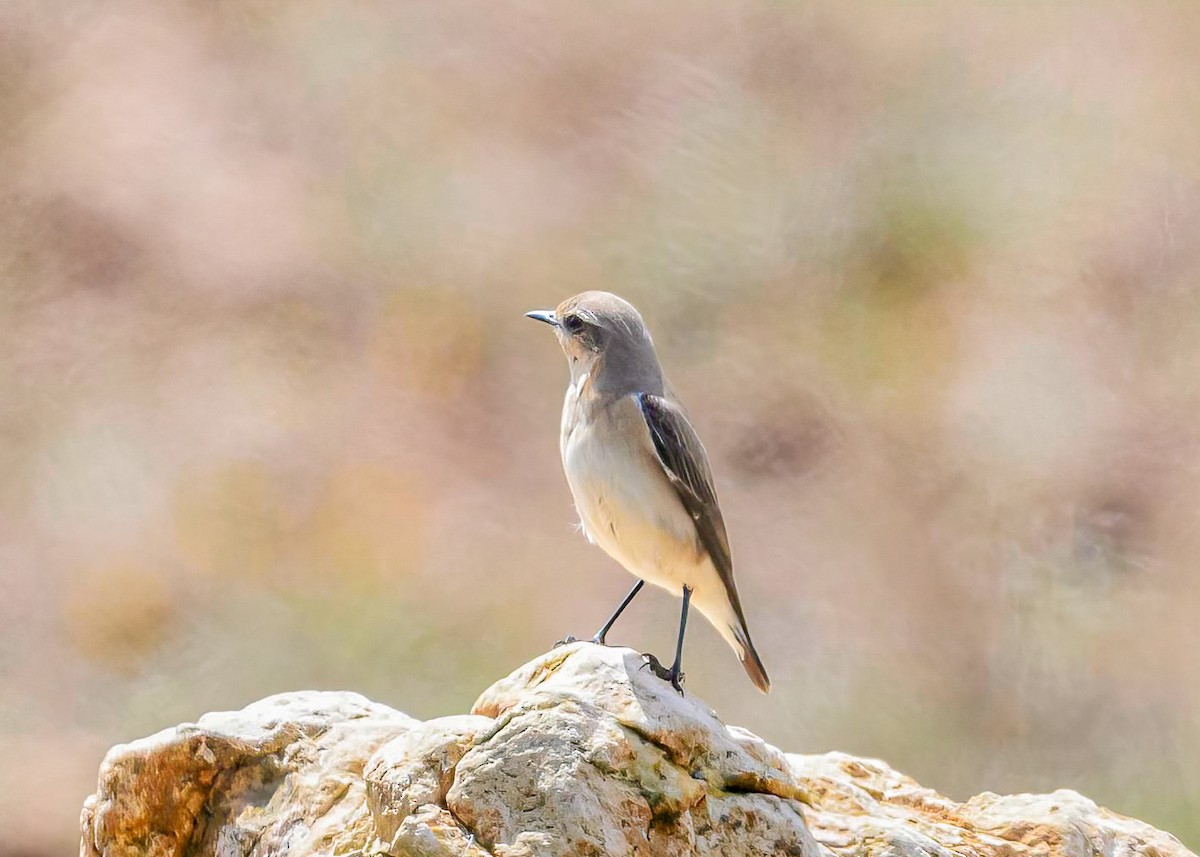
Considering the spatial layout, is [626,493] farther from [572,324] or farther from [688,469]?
[572,324]

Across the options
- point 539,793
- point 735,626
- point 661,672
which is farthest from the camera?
point 735,626

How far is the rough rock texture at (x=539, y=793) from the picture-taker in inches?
193

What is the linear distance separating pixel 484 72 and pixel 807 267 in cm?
545

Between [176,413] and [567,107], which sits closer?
[176,413]

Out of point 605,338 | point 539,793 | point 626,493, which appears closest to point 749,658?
point 626,493

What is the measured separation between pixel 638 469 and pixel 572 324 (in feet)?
2.98

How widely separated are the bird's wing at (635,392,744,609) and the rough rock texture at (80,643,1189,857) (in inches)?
40.3

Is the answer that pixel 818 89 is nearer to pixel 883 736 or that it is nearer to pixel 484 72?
pixel 484 72

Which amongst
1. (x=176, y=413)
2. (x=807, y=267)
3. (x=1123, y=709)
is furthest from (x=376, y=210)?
(x=1123, y=709)

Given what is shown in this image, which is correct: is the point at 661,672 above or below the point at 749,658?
below

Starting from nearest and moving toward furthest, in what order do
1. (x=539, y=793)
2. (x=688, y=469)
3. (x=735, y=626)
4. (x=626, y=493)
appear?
(x=539, y=793)
(x=626, y=493)
(x=688, y=469)
(x=735, y=626)

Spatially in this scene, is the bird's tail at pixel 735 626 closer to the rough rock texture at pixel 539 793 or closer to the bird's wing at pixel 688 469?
the bird's wing at pixel 688 469

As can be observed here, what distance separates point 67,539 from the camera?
14.7 metres

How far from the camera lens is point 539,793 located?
16.1 ft
